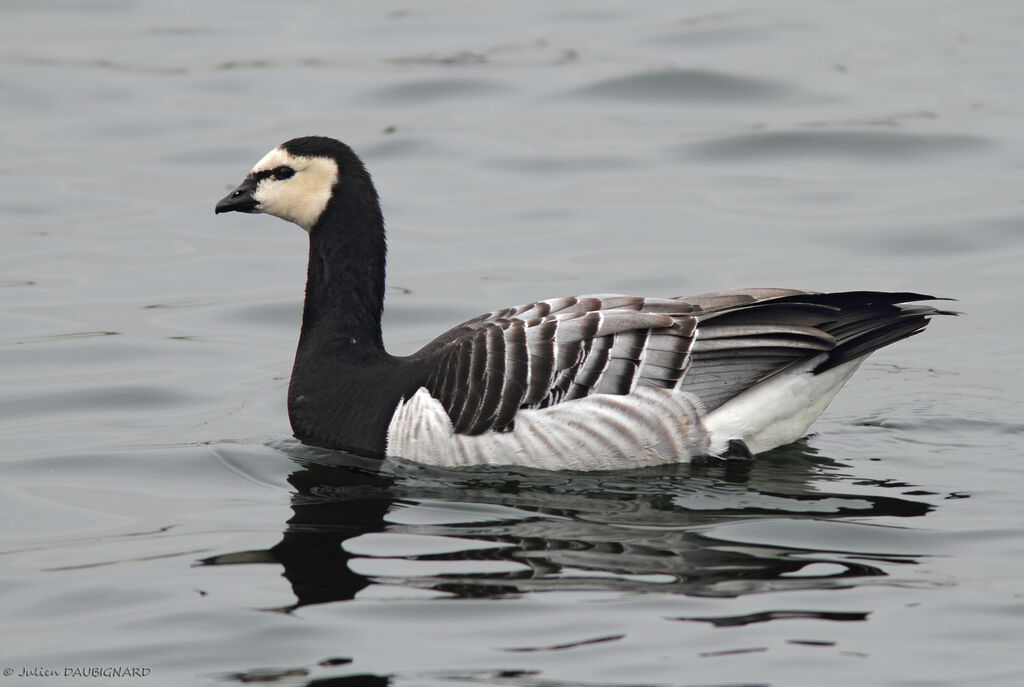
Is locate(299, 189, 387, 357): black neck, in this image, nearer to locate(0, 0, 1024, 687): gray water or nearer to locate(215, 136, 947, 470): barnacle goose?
locate(215, 136, 947, 470): barnacle goose

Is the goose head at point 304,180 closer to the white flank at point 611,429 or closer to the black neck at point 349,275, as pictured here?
the black neck at point 349,275

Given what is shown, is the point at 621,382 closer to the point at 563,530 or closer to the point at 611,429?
the point at 611,429

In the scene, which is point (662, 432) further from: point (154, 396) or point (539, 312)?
point (154, 396)

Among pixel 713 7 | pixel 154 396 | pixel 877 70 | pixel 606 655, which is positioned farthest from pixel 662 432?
pixel 713 7

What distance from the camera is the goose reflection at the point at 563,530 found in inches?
313

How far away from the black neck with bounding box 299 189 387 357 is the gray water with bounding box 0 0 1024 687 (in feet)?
2.82

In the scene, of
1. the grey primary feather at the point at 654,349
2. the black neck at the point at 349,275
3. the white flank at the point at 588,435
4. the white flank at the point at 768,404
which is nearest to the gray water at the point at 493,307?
the white flank at the point at 588,435

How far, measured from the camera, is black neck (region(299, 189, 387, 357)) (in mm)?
10469

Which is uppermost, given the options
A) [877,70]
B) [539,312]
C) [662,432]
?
[877,70]

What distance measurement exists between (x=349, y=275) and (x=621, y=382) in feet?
6.77

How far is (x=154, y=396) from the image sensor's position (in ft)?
39.5

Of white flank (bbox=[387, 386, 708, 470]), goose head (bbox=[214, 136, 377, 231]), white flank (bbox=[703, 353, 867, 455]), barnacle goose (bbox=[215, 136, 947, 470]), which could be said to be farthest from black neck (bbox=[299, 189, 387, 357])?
white flank (bbox=[703, 353, 867, 455])

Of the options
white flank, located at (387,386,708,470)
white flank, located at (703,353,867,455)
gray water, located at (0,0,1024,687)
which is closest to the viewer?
gray water, located at (0,0,1024,687)

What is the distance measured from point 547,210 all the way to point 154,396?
216 inches
